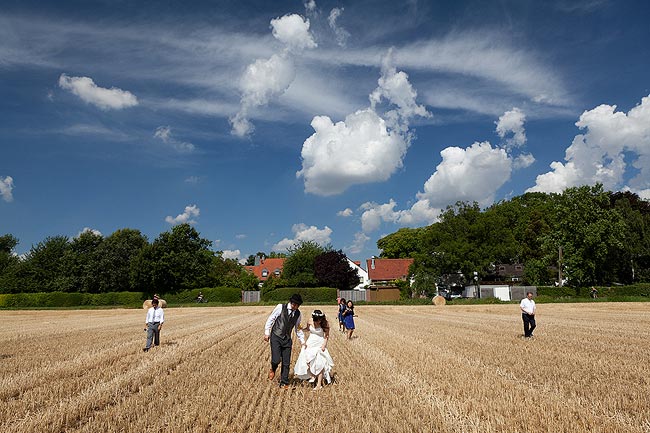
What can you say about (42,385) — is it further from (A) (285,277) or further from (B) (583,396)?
(A) (285,277)

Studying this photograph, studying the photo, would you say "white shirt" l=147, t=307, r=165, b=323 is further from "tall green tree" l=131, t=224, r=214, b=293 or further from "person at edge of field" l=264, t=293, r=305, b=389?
"tall green tree" l=131, t=224, r=214, b=293

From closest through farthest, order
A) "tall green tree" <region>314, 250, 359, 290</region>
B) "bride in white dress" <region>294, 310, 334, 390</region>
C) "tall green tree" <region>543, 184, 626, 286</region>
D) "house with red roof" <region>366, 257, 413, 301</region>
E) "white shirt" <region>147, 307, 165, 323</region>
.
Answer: "bride in white dress" <region>294, 310, 334, 390</region>, "white shirt" <region>147, 307, 165, 323</region>, "tall green tree" <region>543, 184, 626, 286</region>, "tall green tree" <region>314, 250, 359, 290</region>, "house with red roof" <region>366, 257, 413, 301</region>

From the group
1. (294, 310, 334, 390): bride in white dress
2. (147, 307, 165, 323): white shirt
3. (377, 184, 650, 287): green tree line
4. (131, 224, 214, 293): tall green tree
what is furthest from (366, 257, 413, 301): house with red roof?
(294, 310, 334, 390): bride in white dress

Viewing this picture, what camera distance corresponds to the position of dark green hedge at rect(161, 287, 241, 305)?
63969mm

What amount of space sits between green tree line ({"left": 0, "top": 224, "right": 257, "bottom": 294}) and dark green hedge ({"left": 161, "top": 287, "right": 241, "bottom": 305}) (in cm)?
221

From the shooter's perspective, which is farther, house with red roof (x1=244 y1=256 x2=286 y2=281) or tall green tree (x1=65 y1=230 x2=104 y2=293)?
house with red roof (x1=244 y1=256 x2=286 y2=281)

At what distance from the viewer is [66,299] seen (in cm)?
6512

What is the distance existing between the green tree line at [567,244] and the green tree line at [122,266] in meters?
32.0

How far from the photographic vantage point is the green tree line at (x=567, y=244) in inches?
2414

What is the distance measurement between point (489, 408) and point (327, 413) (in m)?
2.45

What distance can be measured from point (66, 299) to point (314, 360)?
66101 millimetres

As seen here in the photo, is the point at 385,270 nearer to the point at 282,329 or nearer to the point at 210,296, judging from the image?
the point at 210,296

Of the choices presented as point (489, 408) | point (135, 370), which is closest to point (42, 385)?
point (135, 370)

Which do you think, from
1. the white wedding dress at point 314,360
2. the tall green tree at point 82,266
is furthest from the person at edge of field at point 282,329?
the tall green tree at point 82,266
